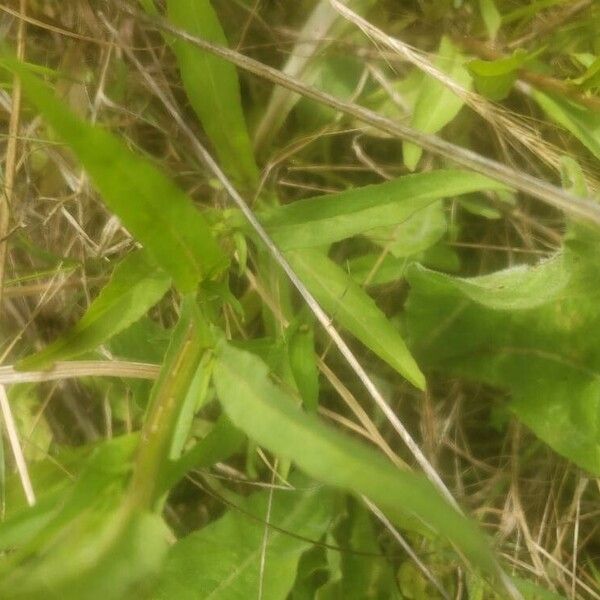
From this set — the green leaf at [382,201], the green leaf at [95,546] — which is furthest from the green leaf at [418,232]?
the green leaf at [95,546]

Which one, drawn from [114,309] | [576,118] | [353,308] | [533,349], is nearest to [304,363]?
[353,308]

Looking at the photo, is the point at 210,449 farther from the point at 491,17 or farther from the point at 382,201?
the point at 491,17

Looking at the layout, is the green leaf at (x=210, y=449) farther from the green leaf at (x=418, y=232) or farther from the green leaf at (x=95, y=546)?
the green leaf at (x=418, y=232)

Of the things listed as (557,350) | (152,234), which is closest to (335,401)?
(557,350)

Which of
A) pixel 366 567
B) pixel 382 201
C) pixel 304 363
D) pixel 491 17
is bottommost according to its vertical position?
pixel 366 567

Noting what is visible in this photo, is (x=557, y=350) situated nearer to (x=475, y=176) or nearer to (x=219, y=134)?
(x=475, y=176)
